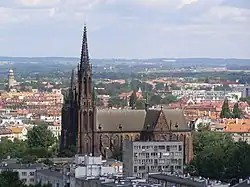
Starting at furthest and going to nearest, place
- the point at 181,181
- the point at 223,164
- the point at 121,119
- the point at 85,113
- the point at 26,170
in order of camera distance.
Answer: the point at 121,119, the point at 85,113, the point at 223,164, the point at 26,170, the point at 181,181

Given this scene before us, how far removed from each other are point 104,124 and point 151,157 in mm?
10562

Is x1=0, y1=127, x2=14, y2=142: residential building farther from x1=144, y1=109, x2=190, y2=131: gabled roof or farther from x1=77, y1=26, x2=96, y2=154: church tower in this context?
x1=77, y1=26, x2=96, y2=154: church tower

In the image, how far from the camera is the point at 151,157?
87812 millimetres

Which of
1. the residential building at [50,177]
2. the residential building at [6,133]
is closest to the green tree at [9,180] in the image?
the residential building at [50,177]

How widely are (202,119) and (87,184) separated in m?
84.3

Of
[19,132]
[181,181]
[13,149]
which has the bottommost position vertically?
[19,132]

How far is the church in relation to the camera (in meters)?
95.8

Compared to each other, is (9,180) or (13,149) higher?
(9,180)

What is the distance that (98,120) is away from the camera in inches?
3812

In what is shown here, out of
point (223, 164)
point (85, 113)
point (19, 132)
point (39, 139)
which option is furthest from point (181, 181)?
point (19, 132)

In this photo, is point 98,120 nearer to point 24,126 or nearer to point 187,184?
point 187,184

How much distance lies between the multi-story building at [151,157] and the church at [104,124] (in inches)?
227

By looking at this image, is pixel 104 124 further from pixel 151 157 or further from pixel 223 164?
pixel 223 164

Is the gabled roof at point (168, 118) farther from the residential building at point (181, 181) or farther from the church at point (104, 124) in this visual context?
the residential building at point (181, 181)
